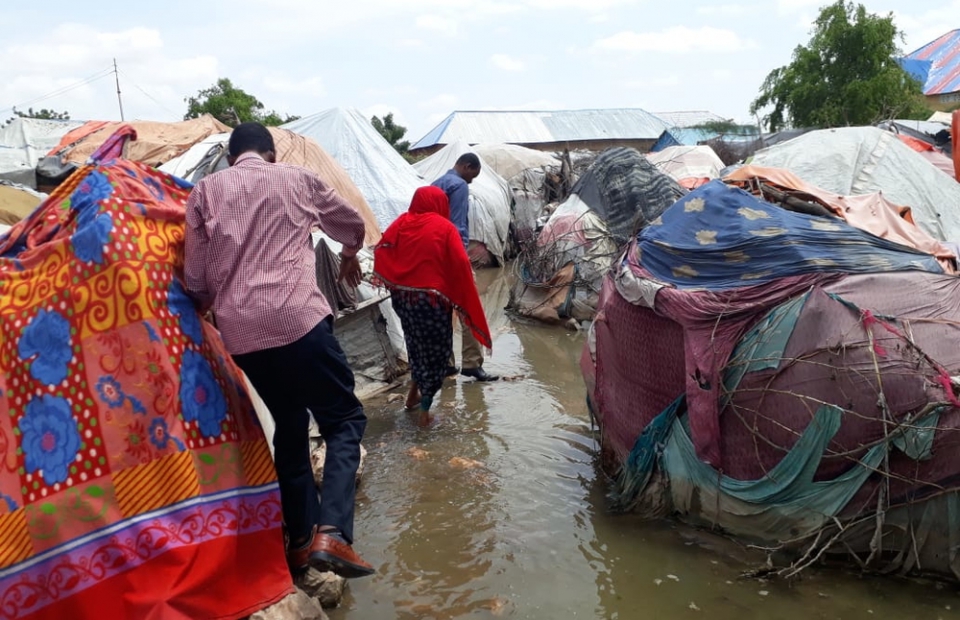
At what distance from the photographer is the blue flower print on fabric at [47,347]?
2.33 meters

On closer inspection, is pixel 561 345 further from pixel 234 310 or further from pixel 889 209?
pixel 234 310

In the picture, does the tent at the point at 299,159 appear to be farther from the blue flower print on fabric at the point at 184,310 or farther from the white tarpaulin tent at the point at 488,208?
the blue flower print on fabric at the point at 184,310

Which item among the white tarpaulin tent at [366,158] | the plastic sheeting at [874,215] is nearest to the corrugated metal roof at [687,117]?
the white tarpaulin tent at [366,158]

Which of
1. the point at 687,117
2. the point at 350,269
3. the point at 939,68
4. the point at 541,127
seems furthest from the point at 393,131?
the point at 350,269

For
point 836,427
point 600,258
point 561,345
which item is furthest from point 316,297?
point 600,258

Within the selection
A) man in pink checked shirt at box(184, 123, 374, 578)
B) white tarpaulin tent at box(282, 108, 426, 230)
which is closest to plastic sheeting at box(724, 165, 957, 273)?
man in pink checked shirt at box(184, 123, 374, 578)

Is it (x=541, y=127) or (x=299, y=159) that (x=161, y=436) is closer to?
(x=299, y=159)

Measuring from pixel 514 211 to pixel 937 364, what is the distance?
13750mm

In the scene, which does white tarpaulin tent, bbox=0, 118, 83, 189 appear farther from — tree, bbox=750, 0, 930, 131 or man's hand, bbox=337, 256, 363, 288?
tree, bbox=750, 0, 930, 131

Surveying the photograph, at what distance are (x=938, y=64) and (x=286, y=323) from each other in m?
44.6

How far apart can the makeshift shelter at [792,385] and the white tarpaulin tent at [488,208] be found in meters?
10.2

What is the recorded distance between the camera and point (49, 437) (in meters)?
2.29

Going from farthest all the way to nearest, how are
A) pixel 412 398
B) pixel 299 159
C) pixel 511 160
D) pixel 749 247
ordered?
pixel 511 160
pixel 299 159
pixel 412 398
pixel 749 247

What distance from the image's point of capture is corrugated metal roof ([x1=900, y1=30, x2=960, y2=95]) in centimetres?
3481
